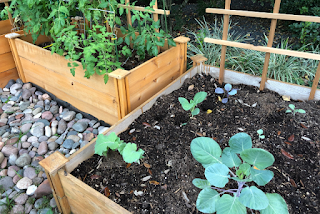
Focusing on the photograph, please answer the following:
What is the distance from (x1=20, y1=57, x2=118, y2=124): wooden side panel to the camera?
212 cm

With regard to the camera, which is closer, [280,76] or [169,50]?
[169,50]

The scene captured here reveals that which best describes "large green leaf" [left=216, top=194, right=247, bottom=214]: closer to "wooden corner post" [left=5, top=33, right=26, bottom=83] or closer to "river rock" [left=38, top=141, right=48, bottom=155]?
"river rock" [left=38, top=141, right=48, bottom=155]

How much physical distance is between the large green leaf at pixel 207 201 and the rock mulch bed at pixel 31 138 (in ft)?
3.35

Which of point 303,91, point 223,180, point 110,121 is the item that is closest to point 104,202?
point 223,180

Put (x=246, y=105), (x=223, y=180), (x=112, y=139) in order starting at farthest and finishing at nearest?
(x=246, y=105) → (x=112, y=139) → (x=223, y=180)

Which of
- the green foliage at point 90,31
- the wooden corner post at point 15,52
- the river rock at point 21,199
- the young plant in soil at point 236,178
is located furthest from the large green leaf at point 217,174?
the wooden corner post at point 15,52

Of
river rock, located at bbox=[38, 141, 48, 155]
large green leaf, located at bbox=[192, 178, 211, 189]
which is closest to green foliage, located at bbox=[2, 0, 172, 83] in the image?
river rock, located at bbox=[38, 141, 48, 155]

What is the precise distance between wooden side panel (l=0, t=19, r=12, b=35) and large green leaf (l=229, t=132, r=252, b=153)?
2758mm

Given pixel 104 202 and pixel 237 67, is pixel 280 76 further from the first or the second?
pixel 104 202

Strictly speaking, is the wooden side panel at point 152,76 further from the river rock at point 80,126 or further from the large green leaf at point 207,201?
the large green leaf at point 207,201

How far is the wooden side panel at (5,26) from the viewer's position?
281 cm

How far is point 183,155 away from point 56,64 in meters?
1.43

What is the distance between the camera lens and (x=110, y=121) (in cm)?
220

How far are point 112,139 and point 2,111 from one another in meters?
1.62
